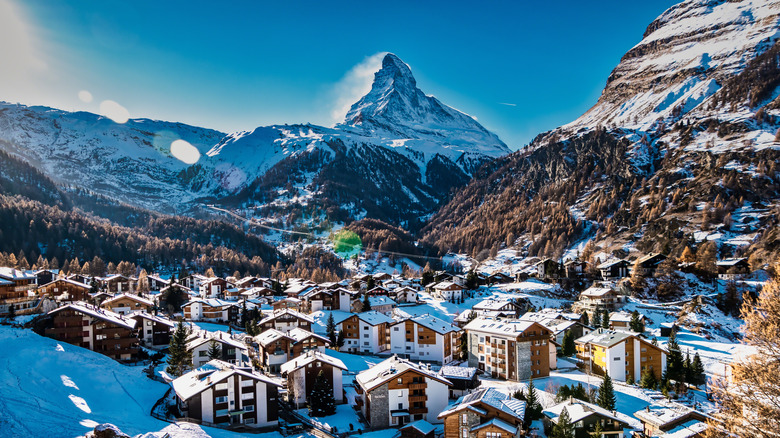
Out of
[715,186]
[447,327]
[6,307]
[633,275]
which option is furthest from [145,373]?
[715,186]

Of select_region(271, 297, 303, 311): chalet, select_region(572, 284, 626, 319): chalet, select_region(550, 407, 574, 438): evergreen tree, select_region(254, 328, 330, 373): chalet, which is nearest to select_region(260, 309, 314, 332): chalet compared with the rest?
select_region(254, 328, 330, 373): chalet

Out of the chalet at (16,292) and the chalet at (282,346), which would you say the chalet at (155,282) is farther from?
the chalet at (282,346)

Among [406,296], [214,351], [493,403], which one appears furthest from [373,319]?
[493,403]

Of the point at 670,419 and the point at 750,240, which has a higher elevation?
the point at 750,240

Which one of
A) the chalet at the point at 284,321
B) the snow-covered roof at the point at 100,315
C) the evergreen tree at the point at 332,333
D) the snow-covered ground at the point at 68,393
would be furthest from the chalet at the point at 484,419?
the snow-covered roof at the point at 100,315

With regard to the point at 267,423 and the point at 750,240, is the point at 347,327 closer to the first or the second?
the point at 267,423

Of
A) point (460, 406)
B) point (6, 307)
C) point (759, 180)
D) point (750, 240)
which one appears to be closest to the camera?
point (460, 406)

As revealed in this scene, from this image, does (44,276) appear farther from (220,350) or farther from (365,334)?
(365,334)
